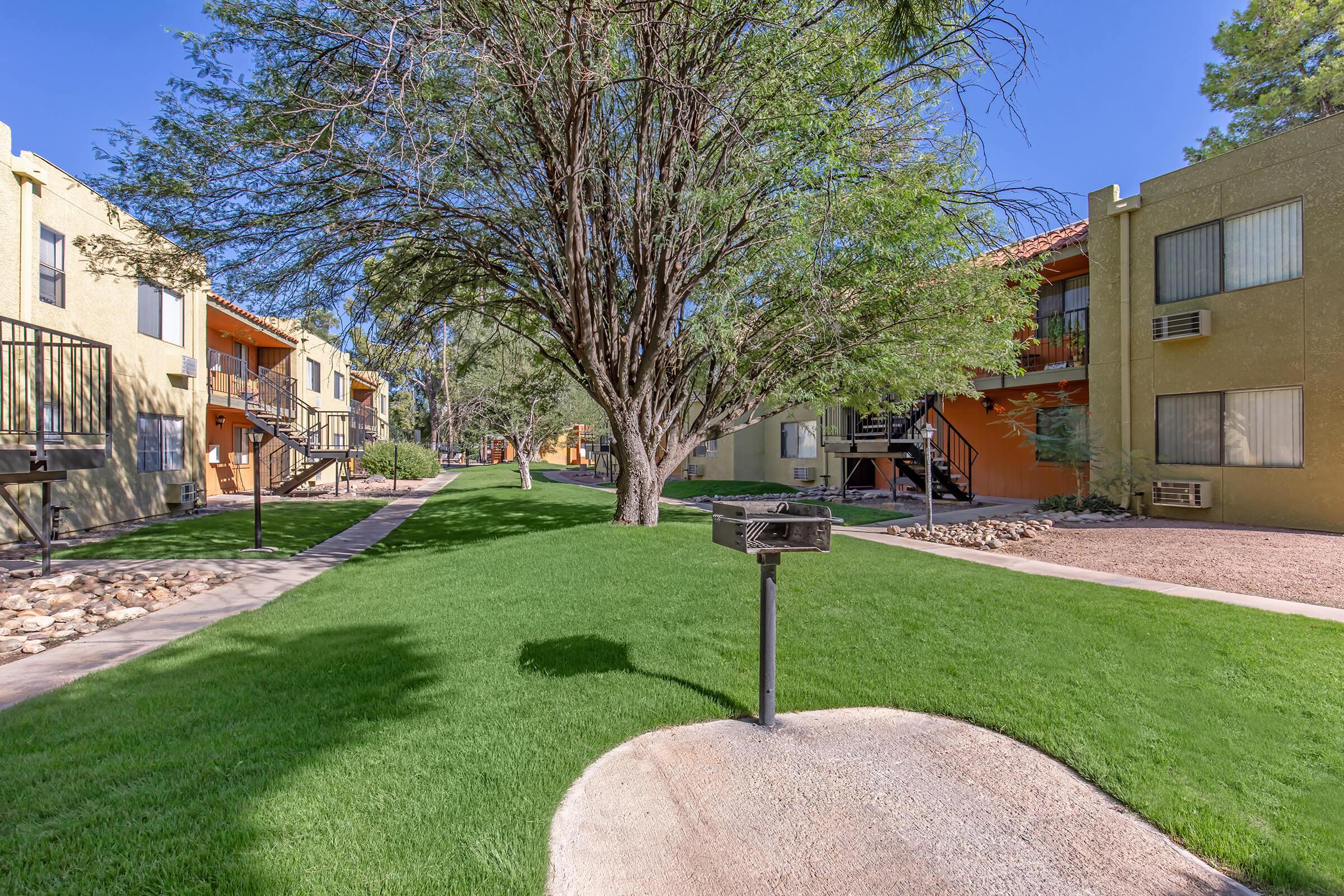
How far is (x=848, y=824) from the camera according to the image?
9.05 ft

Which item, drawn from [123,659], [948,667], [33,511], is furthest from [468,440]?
[948,667]

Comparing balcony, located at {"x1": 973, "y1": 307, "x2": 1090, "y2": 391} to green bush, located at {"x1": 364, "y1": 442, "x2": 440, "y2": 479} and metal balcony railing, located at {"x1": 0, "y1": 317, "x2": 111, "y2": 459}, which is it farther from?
green bush, located at {"x1": 364, "y1": 442, "x2": 440, "y2": 479}

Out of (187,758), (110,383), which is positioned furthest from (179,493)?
(187,758)

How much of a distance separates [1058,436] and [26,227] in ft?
63.1

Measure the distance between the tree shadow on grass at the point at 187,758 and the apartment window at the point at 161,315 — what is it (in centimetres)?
1308

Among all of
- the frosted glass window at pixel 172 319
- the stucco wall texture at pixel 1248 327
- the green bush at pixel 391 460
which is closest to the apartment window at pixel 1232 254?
the stucco wall texture at pixel 1248 327

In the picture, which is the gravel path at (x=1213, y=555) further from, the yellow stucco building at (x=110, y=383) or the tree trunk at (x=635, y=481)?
the yellow stucco building at (x=110, y=383)

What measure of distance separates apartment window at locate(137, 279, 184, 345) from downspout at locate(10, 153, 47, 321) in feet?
10.8

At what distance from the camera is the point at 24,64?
7879 mm

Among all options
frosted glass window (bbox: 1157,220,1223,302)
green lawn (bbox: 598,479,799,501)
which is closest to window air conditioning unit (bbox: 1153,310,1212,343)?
frosted glass window (bbox: 1157,220,1223,302)

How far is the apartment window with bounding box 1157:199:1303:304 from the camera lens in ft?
35.0

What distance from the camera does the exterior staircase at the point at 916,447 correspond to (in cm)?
1574

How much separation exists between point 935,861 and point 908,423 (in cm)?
1495

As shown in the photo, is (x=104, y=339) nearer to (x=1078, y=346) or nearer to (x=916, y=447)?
(x=916, y=447)
